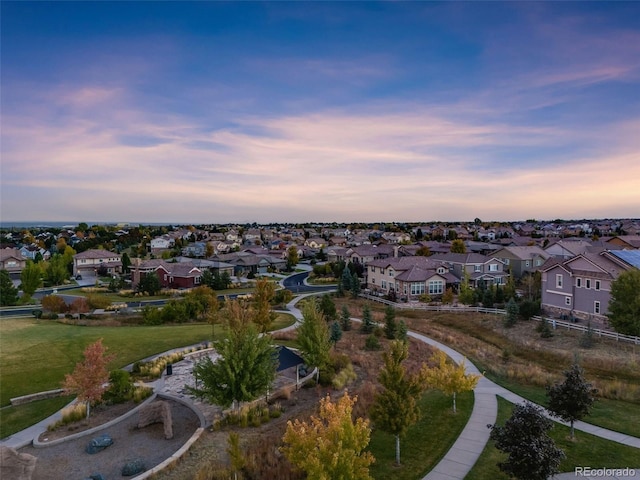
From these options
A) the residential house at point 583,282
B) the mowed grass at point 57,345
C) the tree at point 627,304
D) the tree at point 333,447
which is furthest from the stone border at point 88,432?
the residential house at point 583,282

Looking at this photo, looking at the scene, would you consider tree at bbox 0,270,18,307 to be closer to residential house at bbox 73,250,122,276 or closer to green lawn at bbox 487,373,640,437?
residential house at bbox 73,250,122,276

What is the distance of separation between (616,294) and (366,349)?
22380 mm

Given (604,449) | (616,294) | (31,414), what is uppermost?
(616,294)

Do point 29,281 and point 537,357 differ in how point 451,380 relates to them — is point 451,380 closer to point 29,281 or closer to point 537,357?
point 537,357

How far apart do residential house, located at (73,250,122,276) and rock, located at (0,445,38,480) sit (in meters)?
77.7

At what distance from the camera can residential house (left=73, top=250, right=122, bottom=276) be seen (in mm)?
87956

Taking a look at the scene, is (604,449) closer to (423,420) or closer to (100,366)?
(423,420)

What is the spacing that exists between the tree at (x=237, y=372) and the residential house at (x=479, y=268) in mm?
50008

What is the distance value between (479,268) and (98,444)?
59.1m

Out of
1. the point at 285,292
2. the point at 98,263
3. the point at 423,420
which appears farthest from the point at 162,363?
the point at 98,263

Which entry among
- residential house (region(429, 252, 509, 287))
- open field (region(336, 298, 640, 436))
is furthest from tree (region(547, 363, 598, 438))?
residential house (region(429, 252, 509, 287))

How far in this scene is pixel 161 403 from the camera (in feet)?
69.4

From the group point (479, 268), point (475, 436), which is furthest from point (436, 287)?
point (475, 436)

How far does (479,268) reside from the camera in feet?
217
